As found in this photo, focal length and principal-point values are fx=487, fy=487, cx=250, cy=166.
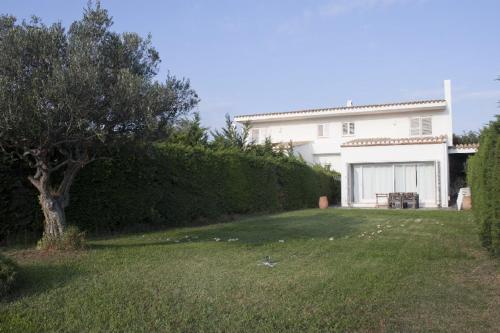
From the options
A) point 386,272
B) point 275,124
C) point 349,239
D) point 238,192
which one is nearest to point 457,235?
point 349,239

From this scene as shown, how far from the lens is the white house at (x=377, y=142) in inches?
1123

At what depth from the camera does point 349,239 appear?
40.0 feet

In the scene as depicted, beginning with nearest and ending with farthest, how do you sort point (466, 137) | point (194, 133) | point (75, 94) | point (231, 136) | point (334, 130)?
point (75, 94), point (194, 133), point (231, 136), point (334, 130), point (466, 137)

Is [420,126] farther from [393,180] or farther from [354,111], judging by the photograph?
[393,180]

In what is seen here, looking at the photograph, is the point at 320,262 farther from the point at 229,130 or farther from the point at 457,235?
the point at 229,130

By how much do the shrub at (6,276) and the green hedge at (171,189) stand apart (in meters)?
4.76

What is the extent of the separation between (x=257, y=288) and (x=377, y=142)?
77.9 ft

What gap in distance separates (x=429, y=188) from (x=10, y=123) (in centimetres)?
2493

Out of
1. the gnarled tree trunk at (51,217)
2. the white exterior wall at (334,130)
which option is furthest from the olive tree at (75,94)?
the white exterior wall at (334,130)

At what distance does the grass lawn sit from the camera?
18.9 feet

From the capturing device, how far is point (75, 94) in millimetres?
8711

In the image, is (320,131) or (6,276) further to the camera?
(320,131)

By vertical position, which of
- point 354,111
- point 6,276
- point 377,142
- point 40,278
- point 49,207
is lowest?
point 40,278

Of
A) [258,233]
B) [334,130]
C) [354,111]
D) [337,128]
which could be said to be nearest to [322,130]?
[334,130]
